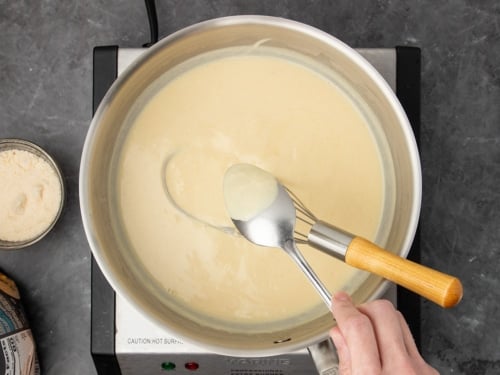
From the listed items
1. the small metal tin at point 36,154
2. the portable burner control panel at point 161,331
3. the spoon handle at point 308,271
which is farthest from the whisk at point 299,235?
the small metal tin at point 36,154

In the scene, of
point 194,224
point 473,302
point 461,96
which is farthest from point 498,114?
point 194,224

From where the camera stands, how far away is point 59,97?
950mm

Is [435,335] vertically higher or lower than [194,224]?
lower

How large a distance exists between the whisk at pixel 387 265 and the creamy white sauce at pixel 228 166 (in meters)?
0.14

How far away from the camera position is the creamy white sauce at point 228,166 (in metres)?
0.79

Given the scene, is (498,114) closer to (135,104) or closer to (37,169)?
(135,104)

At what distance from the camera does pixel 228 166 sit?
2.62ft

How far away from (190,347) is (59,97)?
41 centimetres

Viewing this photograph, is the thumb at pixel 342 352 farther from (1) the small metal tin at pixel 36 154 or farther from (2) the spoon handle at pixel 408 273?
(1) the small metal tin at pixel 36 154

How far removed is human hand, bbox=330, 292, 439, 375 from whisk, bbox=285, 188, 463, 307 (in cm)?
3

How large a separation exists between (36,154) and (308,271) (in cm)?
43

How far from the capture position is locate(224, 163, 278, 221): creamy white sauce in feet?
2.42

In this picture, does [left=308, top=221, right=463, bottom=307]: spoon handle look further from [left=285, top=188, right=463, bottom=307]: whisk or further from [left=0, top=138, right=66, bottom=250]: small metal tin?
[left=0, top=138, right=66, bottom=250]: small metal tin

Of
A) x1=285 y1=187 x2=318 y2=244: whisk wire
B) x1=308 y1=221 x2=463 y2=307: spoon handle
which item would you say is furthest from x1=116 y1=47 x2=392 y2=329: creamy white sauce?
x1=308 y1=221 x2=463 y2=307: spoon handle
